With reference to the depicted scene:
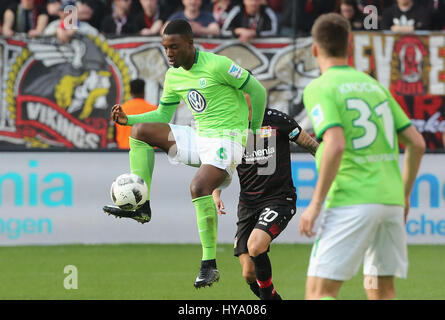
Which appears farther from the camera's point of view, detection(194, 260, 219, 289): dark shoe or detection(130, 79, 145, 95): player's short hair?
detection(130, 79, 145, 95): player's short hair

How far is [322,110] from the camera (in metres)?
4.85

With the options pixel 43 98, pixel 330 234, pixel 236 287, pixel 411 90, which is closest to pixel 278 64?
pixel 411 90

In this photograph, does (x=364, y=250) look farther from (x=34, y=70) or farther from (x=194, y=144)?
(x=34, y=70)

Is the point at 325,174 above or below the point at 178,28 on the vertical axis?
below

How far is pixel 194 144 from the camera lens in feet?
25.2

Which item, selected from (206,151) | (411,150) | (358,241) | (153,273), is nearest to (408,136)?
(411,150)

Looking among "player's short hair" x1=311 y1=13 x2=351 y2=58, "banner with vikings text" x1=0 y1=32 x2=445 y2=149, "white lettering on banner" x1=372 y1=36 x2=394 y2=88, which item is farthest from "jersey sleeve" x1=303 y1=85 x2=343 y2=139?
"white lettering on banner" x1=372 y1=36 x2=394 y2=88

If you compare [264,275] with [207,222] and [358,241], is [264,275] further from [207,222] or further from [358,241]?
[358,241]

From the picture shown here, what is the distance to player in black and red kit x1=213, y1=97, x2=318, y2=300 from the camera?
788 centimetres

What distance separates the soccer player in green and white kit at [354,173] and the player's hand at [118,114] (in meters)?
2.66

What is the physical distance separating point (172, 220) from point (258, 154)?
14.8 feet

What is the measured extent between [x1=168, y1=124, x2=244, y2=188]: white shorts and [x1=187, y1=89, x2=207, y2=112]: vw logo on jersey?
0.24 meters

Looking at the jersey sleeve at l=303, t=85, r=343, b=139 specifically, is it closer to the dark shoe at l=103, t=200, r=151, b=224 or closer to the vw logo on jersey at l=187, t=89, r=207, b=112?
the vw logo on jersey at l=187, t=89, r=207, b=112

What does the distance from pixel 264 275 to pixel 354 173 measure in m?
2.85
